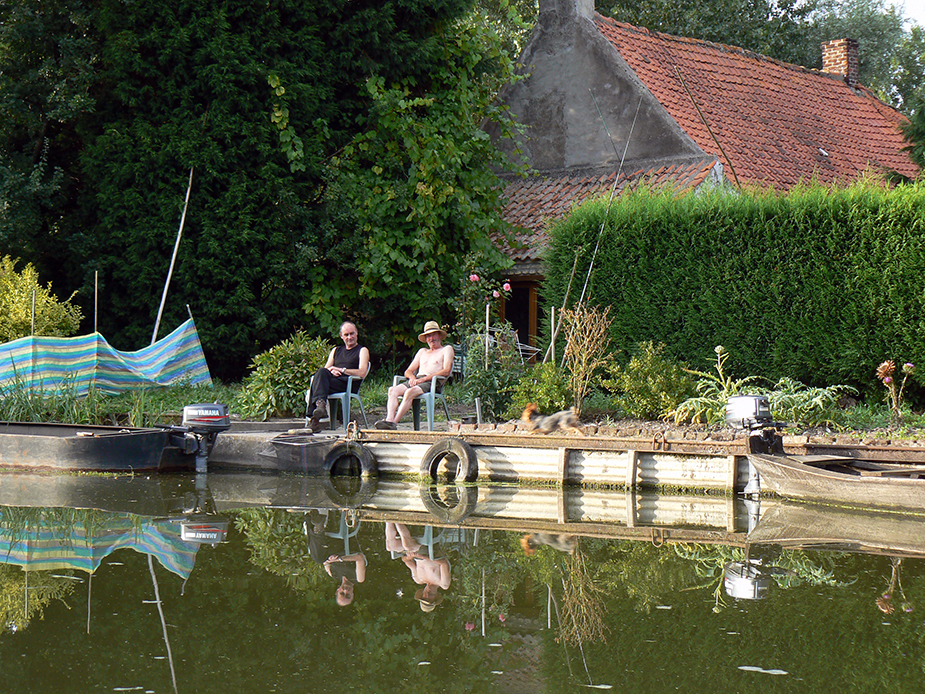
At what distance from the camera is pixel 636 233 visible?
14.5 meters

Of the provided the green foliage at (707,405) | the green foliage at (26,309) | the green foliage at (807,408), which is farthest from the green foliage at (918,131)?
the green foliage at (26,309)

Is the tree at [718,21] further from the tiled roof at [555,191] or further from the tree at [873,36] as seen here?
the tiled roof at [555,191]

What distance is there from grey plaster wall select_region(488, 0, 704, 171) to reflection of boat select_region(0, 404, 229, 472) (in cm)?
1024

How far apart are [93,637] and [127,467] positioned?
640 centimetres

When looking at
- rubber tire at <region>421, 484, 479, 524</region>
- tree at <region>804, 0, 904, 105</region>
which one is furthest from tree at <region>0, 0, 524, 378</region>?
tree at <region>804, 0, 904, 105</region>

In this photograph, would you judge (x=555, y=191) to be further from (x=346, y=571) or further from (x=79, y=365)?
(x=346, y=571)

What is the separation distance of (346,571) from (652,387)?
20.8 ft

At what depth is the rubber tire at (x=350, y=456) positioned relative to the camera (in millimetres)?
11438

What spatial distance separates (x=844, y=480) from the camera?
9.03m

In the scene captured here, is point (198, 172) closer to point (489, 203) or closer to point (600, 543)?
point (489, 203)

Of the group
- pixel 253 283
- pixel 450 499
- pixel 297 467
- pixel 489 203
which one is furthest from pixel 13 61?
pixel 450 499

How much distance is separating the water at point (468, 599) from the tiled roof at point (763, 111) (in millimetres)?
10771

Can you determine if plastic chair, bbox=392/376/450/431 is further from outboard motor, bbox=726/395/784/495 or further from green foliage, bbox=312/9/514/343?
green foliage, bbox=312/9/514/343

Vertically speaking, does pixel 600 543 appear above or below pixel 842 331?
below
